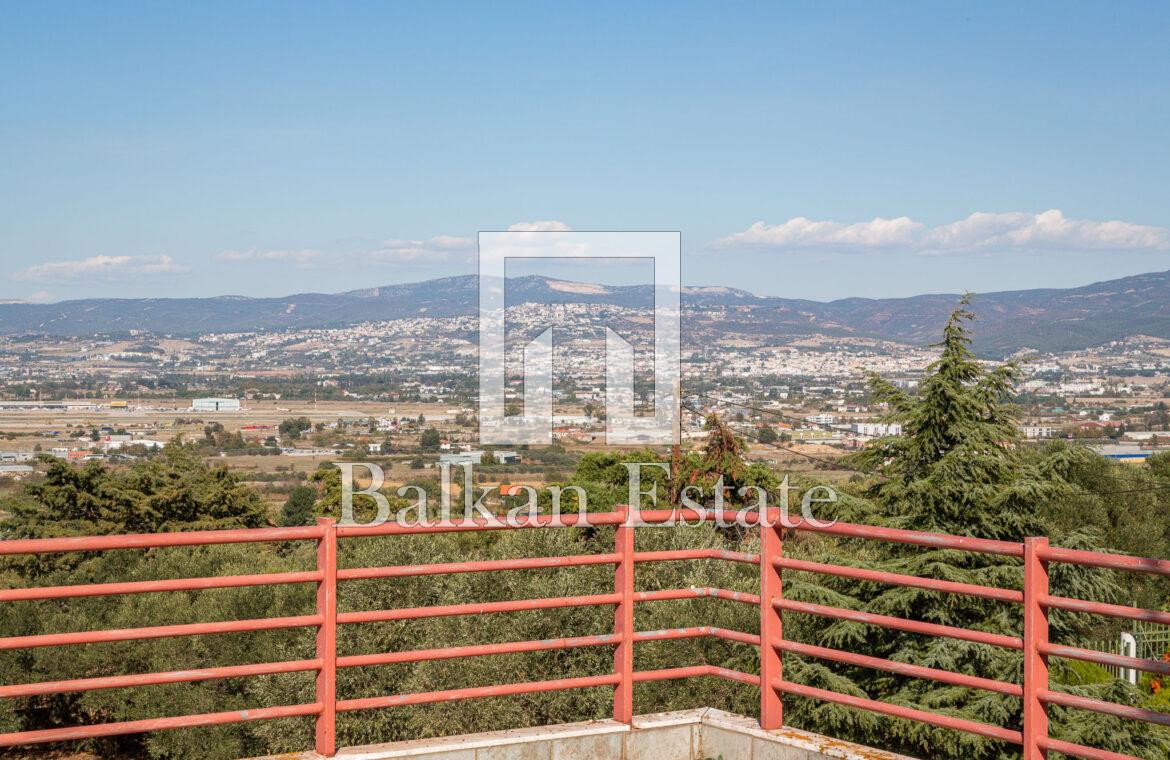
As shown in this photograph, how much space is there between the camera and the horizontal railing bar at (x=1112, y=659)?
3429 millimetres

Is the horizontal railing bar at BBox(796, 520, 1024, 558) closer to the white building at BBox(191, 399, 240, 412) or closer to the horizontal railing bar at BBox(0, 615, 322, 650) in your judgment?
the horizontal railing bar at BBox(0, 615, 322, 650)

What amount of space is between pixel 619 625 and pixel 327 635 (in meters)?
1.32

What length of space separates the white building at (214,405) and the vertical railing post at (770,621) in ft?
174

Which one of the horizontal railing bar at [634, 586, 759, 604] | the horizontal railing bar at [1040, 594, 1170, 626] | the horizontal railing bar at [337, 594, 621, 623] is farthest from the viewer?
the horizontal railing bar at [634, 586, 759, 604]

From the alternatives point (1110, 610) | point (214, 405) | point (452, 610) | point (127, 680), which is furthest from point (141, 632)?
point (214, 405)

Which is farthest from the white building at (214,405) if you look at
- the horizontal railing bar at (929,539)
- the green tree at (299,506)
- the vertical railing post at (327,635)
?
the horizontal railing bar at (929,539)

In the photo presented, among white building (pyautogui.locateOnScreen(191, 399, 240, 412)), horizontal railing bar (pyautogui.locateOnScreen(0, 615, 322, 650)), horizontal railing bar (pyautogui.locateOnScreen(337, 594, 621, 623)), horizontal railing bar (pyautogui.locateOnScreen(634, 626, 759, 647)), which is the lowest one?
white building (pyautogui.locateOnScreen(191, 399, 240, 412))

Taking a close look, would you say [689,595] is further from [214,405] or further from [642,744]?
[214,405]

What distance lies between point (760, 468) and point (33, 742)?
28.2m

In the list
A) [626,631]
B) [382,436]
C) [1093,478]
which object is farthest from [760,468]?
[626,631]

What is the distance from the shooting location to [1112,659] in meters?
3.63

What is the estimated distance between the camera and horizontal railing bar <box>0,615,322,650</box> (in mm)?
3770

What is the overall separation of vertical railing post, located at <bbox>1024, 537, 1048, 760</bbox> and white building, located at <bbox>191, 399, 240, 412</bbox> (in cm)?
5413

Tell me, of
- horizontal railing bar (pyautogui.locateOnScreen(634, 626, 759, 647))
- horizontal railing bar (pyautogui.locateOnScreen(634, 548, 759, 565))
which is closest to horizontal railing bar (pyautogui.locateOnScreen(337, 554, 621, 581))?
horizontal railing bar (pyautogui.locateOnScreen(634, 548, 759, 565))
